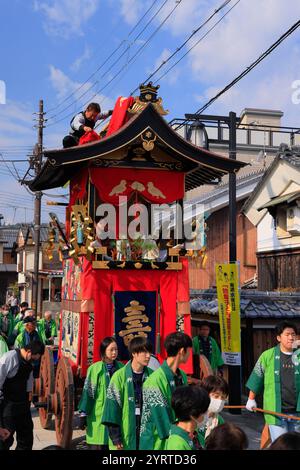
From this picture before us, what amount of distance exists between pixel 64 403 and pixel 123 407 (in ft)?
7.12

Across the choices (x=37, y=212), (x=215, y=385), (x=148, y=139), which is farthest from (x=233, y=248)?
(x=37, y=212)

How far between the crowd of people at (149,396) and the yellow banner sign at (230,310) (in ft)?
9.04

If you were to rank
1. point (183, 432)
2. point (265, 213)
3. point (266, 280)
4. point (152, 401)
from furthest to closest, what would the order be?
point (265, 213), point (266, 280), point (152, 401), point (183, 432)

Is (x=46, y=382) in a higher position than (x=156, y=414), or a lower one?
lower

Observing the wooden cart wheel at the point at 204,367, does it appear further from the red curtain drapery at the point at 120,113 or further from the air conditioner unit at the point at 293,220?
the air conditioner unit at the point at 293,220

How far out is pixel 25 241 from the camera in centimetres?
4097

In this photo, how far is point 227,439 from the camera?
2.86 meters

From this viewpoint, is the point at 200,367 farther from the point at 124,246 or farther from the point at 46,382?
the point at 46,382

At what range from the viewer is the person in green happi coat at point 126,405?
16.0ft

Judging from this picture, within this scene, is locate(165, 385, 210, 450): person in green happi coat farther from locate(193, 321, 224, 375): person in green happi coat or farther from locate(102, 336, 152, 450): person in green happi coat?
locate(193, 321, 224, 375): person in green happi coat
